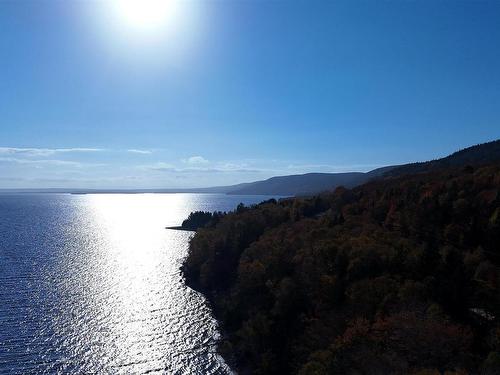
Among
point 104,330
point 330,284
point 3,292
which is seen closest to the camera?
point 330,284

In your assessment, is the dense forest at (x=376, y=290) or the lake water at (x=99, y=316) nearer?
the dense forest at (x=376, y=290)

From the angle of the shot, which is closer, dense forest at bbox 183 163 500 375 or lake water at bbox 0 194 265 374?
dense forest at bbox 183 163 500 375

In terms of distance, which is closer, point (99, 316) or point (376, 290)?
point (376, 290)

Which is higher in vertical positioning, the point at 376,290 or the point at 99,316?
the point at 376,290

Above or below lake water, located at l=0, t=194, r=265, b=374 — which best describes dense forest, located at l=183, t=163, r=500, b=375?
above

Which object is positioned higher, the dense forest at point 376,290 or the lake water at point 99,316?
the dense forest at point 376,290

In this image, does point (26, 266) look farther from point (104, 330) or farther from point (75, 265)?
point (104, 330)

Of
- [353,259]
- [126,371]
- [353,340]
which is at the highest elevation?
[353,259]

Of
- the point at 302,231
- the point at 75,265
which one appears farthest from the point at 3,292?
the point at 302,231
